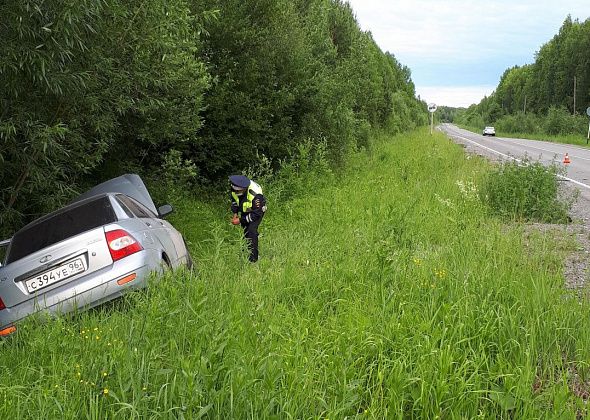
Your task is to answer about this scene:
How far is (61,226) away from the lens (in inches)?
195

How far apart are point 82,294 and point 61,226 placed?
43.8 inches

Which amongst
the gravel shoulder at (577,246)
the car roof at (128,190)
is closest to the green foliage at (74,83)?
the car roof at (128,190)

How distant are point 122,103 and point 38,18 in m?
2.30

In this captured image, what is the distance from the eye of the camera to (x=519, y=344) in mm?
3314

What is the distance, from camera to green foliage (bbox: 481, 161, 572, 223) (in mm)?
8508

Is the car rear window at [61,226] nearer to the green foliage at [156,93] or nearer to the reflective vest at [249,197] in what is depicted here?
the green foliage at [156,93]

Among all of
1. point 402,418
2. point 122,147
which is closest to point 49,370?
point 402,418

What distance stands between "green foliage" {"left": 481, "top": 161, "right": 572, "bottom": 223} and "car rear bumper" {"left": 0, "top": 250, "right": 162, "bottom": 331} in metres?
6.48

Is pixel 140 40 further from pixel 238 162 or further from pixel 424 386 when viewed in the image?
pixel 238 162

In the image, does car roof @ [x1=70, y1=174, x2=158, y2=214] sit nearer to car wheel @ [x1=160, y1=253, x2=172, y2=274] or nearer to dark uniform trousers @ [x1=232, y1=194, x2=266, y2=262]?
dark uniform trousers @ [x1=232, y1=194, x2=266, y2=262]

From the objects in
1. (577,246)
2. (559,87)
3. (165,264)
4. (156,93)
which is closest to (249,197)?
(165,264)

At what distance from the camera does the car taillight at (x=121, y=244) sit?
4.38 metres

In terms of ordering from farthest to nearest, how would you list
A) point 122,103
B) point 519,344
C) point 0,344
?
point 122,103
point 0,344
point 519,344

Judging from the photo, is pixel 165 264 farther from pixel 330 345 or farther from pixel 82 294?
pixel 330 345
